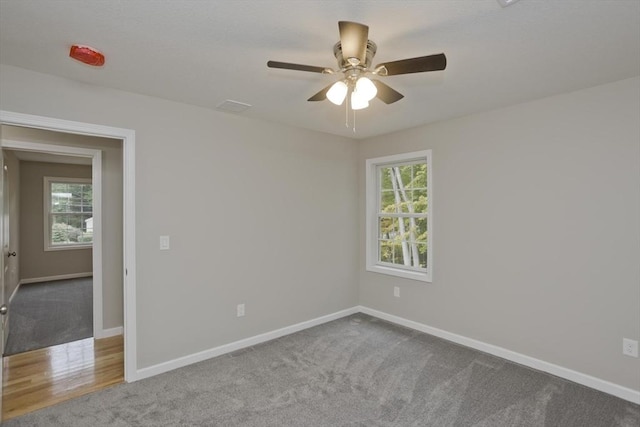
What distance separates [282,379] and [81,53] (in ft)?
9.10

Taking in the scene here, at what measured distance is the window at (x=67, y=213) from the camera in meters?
6.59

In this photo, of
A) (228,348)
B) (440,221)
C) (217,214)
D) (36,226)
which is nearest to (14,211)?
(36,226)

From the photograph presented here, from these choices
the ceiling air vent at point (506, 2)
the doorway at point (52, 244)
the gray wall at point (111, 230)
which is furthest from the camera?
the doorway at point (52, 244)

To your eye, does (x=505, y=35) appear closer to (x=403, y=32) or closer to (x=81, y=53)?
(x=403, y=32)

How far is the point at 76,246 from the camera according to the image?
6961 mm

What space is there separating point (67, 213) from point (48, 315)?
3.10 m

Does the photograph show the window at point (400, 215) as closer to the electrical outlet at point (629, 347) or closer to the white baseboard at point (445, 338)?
the white baseboard at point (445, 338)

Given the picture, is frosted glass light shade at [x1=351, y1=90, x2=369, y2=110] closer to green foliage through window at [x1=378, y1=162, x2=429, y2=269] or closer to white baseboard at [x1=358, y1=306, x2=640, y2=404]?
green foliage through window at [x1=378, y1=162, x2=429, y2=269]

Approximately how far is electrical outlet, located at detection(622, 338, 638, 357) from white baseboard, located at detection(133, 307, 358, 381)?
9.14 feet

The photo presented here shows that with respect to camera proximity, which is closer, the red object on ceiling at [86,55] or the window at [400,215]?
the red object on ceiling at [86,55]

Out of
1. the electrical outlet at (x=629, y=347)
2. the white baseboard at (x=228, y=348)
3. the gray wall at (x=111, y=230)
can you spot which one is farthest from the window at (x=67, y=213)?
the electrical outlet at (x=629, y=347)

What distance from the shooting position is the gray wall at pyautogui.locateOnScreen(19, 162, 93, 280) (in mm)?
6312

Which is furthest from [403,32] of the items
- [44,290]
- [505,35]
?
[44,290]

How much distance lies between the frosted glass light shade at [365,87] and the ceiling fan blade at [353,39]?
11 centimetres
